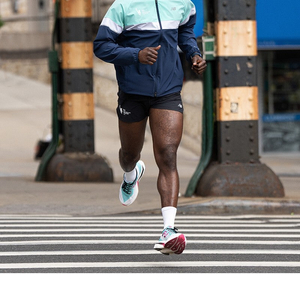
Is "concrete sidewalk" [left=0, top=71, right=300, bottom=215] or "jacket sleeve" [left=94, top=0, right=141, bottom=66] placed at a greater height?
"jacket sleeve" [left=94, top=0, right=141, bottom=66]

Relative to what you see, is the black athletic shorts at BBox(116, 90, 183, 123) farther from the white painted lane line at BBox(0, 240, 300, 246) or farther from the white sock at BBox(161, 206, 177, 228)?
the white painted lane line at BBox(0, 240, 300, 246)

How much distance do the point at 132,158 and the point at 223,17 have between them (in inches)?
134

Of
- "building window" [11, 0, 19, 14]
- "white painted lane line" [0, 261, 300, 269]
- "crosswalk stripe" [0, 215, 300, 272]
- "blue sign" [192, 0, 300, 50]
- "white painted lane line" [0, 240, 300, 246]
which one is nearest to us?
"white painted lane line" [0, 261, 300, 269]

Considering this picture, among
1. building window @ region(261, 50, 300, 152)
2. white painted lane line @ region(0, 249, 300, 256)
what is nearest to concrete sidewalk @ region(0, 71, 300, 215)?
building window @ region(261, 50, 300, 152)

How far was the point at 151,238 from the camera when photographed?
23.2ft

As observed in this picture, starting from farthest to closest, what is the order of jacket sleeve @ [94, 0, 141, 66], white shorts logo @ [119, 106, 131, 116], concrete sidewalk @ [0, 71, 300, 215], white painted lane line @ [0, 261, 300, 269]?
concrete sidewalk @ [0, 71, 300, 215] < white shorts logo @ [119, 106, 131, 116] < jacket sleeve @ [94, 0, 141, 66] < white painted lane line @ [0, 261, 300, 269]

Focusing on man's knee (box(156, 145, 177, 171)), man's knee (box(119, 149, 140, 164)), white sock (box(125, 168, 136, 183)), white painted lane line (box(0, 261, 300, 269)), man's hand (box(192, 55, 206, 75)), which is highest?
man's hand (box(192, 55, 206, 75))

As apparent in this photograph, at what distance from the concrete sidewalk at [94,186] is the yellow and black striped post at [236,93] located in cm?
43

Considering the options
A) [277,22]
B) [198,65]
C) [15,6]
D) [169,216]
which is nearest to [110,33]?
[198,65]

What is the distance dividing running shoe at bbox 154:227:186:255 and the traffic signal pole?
22.4 ft

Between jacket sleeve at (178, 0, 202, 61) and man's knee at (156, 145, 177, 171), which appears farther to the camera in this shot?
jacket sleeve at (178, 0, 202, 61)

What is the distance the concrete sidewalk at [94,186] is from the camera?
9.26 m

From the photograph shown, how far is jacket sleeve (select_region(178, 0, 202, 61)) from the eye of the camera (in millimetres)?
6414

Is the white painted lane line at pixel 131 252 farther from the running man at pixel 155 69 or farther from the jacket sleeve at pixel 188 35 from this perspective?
the jacket sleeve at pixel 188 35
